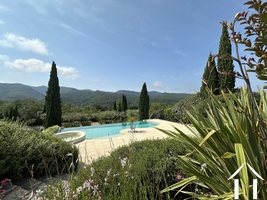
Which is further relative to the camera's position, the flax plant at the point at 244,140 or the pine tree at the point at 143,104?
the pine tree at the point at 143,104

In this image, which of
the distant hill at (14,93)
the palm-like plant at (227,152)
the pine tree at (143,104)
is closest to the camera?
the palm-like plant at (227,152)

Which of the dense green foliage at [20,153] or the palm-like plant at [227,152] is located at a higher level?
the palm-like plant at [227,152]

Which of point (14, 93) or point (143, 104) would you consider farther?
point (14, 93)

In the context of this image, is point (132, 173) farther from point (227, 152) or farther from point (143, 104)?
point (143, 104)

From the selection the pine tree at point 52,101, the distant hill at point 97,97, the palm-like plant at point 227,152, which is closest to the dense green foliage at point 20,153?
the palm-like plant at point 227,152

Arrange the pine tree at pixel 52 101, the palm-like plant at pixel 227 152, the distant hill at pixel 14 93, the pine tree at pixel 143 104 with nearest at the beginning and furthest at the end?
the palm-like plant at pixel 227 152 < the pine tree at pixel 52 101 < the pine tree at pixel 143 104 < the distant hill at pixel 14 93

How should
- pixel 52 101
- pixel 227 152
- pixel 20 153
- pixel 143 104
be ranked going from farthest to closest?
pixel 143 104
pixel 52 101
pixel 20 153
pixel 227 152

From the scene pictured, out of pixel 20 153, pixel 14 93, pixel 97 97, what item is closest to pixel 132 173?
pixel 20 153

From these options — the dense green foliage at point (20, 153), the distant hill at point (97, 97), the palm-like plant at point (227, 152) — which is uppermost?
the distant hill at point (97, 97)

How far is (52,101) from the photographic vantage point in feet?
43.8

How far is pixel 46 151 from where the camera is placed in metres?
3.49

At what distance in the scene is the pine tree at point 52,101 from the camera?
13.2 m

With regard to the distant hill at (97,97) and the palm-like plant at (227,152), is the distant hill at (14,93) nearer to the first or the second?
the distant hill at (97,97)

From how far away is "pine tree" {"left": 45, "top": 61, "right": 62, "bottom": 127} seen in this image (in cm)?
1325
